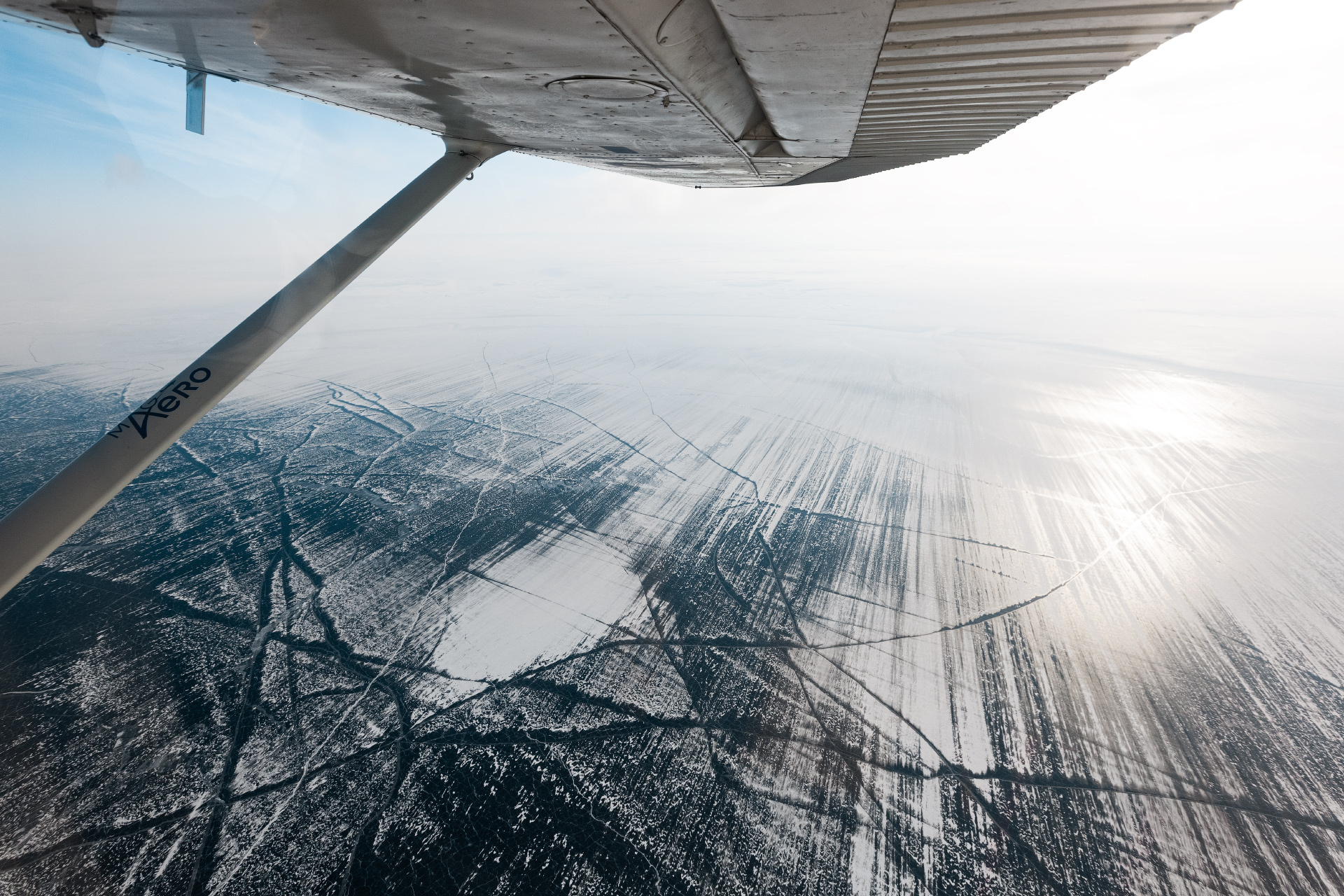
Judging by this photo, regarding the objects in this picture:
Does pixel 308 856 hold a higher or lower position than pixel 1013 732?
higher

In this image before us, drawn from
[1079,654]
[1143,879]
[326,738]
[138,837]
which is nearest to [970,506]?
[1079,654]

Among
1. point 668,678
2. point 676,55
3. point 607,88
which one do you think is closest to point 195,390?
point 607,88

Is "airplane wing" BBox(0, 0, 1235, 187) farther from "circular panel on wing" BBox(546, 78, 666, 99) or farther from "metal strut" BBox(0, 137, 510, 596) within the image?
"metal strut" BBox(0, 137, 510, 596)

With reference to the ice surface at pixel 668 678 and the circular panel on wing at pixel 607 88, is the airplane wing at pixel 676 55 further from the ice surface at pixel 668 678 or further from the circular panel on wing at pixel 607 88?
the ice surface at pixel 668 678

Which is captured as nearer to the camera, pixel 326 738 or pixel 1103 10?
pixel 1103 10

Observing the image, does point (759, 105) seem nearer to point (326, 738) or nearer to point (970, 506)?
point (326, 738)

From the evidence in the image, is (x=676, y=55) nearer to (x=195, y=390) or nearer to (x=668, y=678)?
(x=195, y=390)

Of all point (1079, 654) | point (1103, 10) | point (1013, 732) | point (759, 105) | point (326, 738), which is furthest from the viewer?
point (1079, 654)
